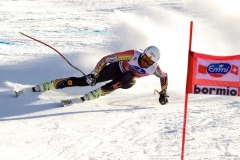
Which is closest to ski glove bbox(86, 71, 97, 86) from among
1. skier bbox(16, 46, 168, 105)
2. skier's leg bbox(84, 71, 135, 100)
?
skier bbox(16, 46, 168, 105)

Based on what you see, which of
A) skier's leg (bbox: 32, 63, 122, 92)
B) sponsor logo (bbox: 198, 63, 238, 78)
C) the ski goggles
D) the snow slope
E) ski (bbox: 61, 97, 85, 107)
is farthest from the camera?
skier's leg (bbox: 32, 63, 122, 92)

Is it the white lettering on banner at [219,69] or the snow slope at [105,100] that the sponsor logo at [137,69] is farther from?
the white lettering on banner at [219,69]

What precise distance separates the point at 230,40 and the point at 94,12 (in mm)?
4487

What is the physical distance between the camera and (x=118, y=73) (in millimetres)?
7711

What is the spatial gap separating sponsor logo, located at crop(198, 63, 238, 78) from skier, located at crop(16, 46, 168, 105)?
6.99 feet

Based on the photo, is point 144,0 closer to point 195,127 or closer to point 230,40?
point 230,40

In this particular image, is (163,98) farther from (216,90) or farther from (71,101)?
(216,90)

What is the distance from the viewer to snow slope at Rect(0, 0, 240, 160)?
5.68 meters

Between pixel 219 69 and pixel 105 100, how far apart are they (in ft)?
9.41

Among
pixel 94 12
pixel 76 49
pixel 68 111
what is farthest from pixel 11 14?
pixel 68 111

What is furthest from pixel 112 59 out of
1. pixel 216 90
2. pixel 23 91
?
pixel 216 90

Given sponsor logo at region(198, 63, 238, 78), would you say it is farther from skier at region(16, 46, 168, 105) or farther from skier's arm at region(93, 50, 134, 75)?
skier's arm at region(93, 50, 134, 75)

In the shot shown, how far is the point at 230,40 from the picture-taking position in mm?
13062

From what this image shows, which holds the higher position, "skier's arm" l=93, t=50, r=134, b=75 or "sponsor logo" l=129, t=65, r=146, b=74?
"skier's arm" l=93, t=50, r=134, b=75
